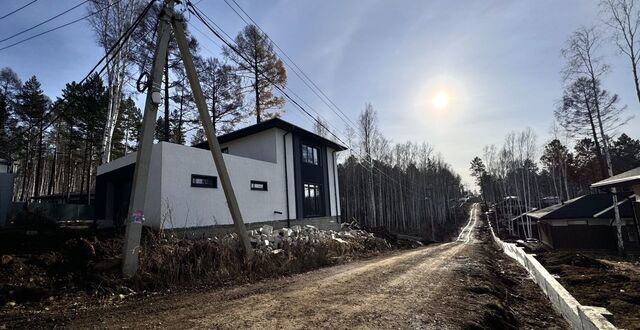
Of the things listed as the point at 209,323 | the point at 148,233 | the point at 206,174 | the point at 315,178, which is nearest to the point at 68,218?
the point at 206,174

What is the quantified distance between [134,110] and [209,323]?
33.8 m

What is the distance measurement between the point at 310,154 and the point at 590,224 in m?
20.7

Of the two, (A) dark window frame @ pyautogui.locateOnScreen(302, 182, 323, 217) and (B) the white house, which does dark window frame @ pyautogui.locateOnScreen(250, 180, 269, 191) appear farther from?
(A) dark window frame @ pyautogui.locateOnScreen(302, 182, 323, 217)

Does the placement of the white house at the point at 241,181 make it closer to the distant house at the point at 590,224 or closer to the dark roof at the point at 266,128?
the dark roof at the point at 266,128

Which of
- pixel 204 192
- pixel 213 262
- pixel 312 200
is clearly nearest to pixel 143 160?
pixel 213 262

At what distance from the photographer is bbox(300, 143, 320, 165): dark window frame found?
63.9ft

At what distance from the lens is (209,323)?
4.18 meters

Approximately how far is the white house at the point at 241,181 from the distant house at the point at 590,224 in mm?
17277

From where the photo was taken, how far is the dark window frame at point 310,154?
19470 millimetres

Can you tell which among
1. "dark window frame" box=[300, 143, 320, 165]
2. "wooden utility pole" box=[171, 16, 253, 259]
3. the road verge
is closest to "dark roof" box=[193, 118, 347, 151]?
"dark window frame" box=[300, 143, 320, 165]

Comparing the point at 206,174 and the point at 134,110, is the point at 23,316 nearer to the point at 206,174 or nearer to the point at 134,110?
the point at 206,174

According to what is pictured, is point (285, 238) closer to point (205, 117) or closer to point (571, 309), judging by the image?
point (205, 117)

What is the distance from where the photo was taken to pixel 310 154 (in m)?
20.1

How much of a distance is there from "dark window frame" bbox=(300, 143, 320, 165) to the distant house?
18548 mm
